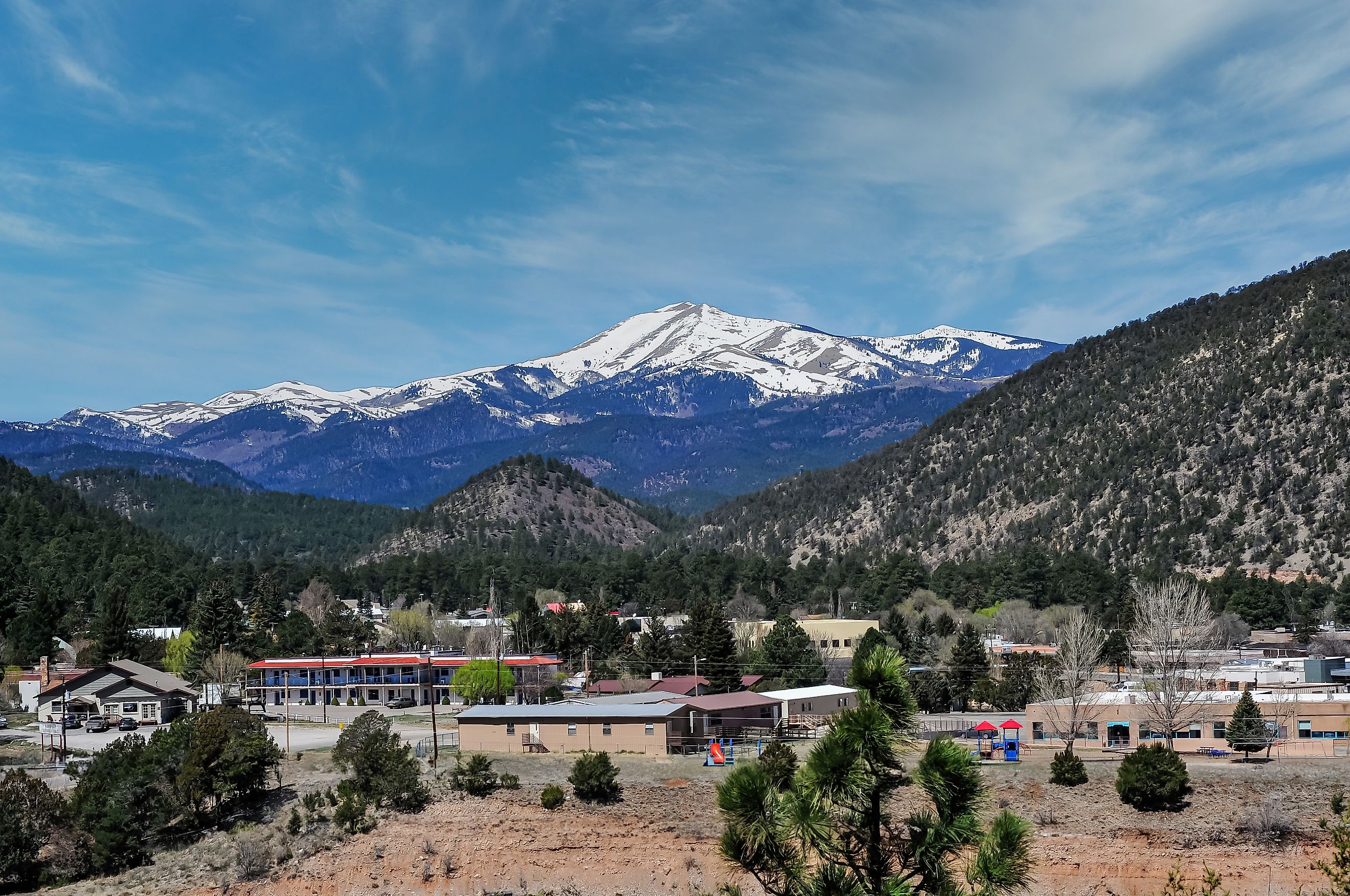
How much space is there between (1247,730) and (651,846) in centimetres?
2866

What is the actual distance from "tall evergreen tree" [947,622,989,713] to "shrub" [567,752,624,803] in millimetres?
32315

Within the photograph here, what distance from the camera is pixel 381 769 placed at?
2240 inches

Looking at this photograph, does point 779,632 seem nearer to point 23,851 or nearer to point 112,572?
point 23,851

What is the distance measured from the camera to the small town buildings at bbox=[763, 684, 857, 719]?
73.2 m

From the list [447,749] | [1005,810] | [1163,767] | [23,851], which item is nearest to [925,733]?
[1163,767]

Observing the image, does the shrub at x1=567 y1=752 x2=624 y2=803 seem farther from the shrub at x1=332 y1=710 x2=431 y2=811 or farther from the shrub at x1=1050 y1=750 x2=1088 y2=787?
the shrub at x1=1050 y1=750 x2=1088 y2=787

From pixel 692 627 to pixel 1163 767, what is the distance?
47.0 m

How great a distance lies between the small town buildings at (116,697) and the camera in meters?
84.8

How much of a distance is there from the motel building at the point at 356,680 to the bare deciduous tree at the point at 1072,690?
1415 inches

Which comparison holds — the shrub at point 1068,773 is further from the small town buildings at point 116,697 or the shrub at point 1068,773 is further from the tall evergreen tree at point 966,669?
the small town buildings at point 116,697

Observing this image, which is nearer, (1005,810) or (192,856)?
(1005,810)

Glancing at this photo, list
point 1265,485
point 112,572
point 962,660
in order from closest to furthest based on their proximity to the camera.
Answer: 1. point 962,660
2. point 112,572
3. point 1265,485

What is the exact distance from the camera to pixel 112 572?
144m

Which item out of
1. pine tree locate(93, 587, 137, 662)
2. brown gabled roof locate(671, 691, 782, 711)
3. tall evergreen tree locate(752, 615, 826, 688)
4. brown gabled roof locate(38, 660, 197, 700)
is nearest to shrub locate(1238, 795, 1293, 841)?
brown gabled roof locate(671, 691, 782, 711)
